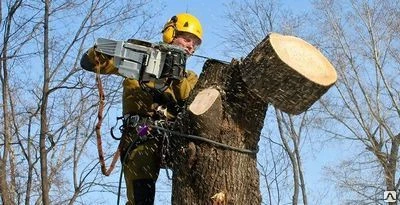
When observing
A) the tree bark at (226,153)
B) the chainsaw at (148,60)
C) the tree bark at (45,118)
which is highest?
the tree bark at (45,118)

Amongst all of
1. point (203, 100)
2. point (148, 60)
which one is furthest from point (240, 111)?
point (148, 60)

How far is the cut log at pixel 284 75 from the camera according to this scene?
2957mm

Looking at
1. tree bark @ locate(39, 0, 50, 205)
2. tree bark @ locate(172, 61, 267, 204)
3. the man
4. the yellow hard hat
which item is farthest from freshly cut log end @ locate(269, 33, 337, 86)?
tree bark @ locate(39, 0, 50, 205)

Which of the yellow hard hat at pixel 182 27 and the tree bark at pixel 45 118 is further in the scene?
the tree bark at pixel 45 118

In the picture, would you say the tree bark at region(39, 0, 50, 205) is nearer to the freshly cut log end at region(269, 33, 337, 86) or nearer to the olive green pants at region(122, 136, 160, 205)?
the olive green pants at region(122, 136, 160, 205)

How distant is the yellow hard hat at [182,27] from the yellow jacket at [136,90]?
0.28m

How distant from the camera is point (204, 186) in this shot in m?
3.05

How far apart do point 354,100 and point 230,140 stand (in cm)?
1659

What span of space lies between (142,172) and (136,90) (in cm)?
47

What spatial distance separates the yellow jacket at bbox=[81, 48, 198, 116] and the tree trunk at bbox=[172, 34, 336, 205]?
52 cm

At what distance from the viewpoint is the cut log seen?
2957 millimetres

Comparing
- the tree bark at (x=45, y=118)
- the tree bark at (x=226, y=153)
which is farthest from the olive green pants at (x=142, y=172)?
the tree bark at (x=45, y=118)
